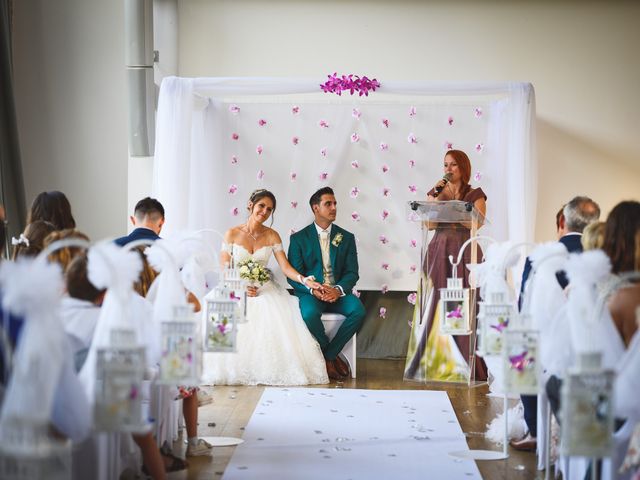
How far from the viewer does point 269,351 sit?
7.12 m

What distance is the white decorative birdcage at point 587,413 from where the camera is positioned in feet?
10.2

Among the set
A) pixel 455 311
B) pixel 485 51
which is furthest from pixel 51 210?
pixel 485 51

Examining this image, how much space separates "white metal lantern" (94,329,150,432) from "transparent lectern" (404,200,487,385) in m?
3.74

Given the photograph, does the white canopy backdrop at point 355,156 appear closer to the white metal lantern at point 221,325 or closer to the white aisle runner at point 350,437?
the white aisle runner at point 350,437

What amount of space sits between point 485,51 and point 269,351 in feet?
11.2

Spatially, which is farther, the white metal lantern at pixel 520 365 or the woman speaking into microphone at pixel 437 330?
the woman speaking into microphone at pixel 437 330

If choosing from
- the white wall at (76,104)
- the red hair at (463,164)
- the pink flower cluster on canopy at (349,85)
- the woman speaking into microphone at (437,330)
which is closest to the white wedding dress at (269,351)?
the woman speaking into microphone at (437,330)

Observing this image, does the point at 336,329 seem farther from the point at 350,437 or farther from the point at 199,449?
the point at 199,449

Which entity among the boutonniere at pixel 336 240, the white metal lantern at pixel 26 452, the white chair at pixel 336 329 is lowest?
the white chair at pixel 336 329

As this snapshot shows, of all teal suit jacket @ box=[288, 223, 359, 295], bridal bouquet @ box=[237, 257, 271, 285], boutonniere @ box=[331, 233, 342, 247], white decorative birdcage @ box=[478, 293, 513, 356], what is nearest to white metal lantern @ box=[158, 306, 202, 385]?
white decorative birdcage @ box=[478, 293, 513, 356]

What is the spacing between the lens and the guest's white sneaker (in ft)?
16.1

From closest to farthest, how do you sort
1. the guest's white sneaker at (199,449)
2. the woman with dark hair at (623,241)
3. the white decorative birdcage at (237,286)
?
the woman with dark hair at (623,241), the guest's white sneaker at (199,449), the white decorative birdcage at (237,286)

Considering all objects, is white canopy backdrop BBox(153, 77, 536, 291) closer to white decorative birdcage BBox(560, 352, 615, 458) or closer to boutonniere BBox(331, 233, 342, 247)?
boutonniere BBox(331, 233, 342, 247)

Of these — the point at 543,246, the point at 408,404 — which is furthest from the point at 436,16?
the point at 543,246
